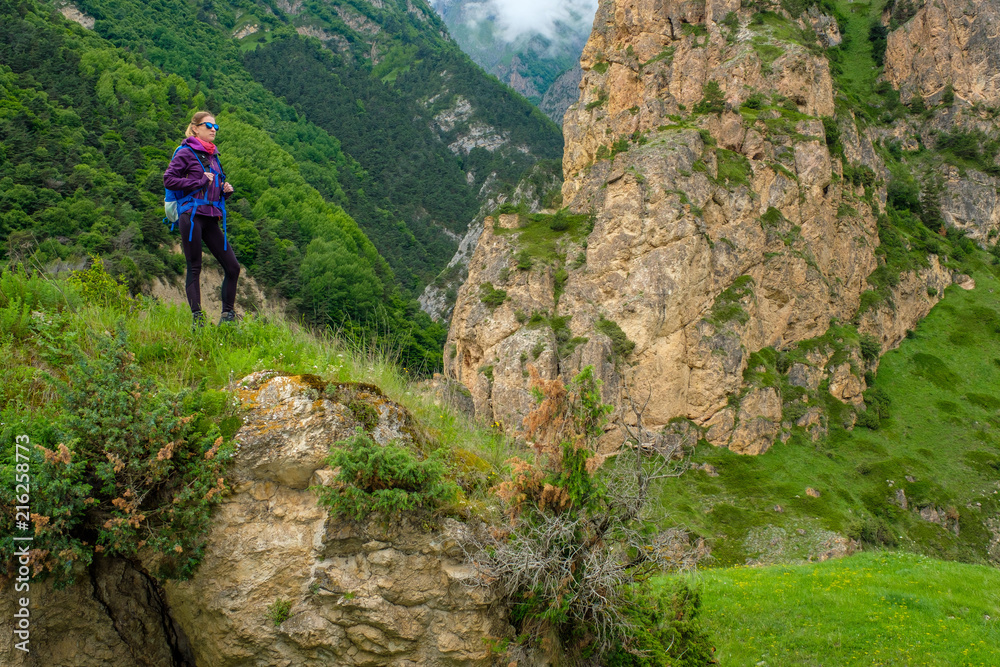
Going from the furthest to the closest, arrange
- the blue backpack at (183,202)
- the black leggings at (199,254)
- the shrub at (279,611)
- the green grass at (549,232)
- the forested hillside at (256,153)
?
the green grass at (549,232) < the forested hillside at (256,153) < the black leggings at (199,254) < the blue backpack at (183,202) < the shrub at (279,611)

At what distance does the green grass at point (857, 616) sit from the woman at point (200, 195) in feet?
24.4

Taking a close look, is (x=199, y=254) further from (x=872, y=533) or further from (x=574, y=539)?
(x=872, y=533)

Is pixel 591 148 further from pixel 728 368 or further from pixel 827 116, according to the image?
pixel 728 368

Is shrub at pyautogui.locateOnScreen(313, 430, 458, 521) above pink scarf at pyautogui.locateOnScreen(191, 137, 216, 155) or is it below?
below

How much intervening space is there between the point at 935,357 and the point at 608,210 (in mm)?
31198

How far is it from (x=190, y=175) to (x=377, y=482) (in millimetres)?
3840

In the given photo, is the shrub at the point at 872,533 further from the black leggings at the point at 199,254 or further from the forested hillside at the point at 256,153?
the black leggings at the point at 199,254

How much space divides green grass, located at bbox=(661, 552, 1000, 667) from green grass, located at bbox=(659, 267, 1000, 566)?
18621mm

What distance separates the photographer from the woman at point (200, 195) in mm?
5812

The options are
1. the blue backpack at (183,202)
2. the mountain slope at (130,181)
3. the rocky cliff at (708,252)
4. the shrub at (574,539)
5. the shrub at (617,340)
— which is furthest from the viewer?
the mountain slope at (130,181)

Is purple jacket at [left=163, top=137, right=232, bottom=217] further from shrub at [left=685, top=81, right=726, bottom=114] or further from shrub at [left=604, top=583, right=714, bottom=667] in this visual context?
shrub at [left=685, top=81, right=726, bottom=114]

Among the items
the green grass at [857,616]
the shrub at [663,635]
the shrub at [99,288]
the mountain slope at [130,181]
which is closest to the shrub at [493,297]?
→ the mountain slope at [130,181]

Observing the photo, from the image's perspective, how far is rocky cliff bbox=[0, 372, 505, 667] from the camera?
397 cm

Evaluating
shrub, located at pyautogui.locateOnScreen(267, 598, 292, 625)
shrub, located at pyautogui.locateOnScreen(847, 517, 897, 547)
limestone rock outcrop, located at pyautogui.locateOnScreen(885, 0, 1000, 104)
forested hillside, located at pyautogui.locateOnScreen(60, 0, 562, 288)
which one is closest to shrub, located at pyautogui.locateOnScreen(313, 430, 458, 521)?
shrub, located at pyautogui.locateOnScreen(267, 598, 292, 625)
